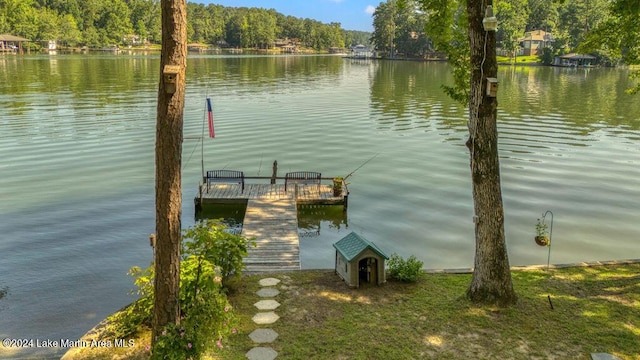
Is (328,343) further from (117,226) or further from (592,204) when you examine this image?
(592,204)

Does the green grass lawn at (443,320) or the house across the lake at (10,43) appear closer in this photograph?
the green grass lawn at (443,320)

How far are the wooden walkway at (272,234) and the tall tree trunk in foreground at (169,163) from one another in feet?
18.0

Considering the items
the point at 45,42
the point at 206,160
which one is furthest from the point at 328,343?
the point at 45,42

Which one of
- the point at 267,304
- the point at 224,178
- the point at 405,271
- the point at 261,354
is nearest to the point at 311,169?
the point at 224,178

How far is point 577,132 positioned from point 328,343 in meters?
31.6

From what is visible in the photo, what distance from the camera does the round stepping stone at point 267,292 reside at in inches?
390

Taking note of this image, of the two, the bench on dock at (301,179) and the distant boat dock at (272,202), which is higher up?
the bench on dock at (301,179)

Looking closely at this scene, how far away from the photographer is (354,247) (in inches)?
416

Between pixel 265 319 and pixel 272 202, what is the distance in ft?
32.6

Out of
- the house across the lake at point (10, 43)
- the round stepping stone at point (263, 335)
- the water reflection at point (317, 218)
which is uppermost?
the house across the lake at point (10, 43)

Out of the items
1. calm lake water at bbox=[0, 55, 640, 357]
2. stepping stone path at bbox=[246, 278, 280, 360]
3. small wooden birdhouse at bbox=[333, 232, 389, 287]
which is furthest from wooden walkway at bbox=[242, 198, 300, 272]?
small wooden birdhouse at bbox=[333, 232, 389, 287]

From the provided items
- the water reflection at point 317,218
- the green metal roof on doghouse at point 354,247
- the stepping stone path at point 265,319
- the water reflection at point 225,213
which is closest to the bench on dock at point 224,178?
the water reflection at point 225,213

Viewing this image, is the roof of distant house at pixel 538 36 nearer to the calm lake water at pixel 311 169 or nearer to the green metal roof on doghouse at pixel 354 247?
the calm lake water at pixel 311 169

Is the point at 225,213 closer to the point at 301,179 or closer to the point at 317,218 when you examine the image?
the point at 317,218
